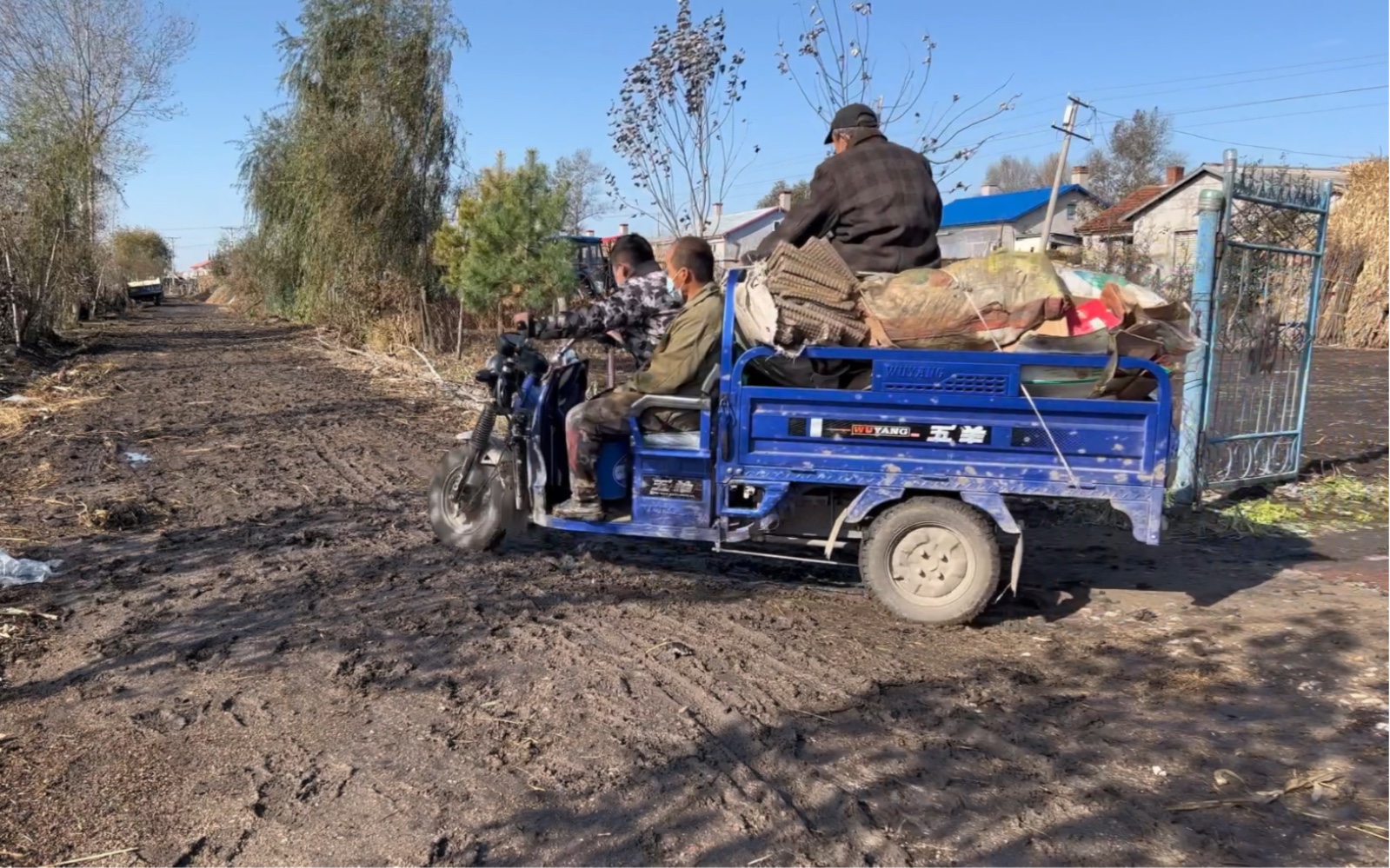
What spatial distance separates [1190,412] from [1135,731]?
4000mm

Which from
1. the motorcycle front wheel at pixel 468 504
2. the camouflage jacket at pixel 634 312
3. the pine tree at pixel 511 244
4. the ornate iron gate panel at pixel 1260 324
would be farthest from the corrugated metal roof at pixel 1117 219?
the motorcycle front wheel at pixel 468 504

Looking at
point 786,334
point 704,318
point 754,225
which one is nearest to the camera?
point 786,334

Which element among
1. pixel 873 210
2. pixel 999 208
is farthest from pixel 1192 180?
pixel 873 210

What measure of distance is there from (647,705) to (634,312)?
2558mm

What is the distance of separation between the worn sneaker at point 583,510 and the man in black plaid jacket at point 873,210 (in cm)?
163

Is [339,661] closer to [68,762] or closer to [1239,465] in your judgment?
[68,762]

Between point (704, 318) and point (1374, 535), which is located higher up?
point (704, 318)

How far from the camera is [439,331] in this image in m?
20.5

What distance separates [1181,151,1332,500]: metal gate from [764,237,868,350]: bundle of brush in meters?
3.45

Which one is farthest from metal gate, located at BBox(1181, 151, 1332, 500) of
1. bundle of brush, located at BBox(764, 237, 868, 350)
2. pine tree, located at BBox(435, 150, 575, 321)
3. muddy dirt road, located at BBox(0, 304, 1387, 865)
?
pine tree, located at BBox(435, 150, 575, 321)

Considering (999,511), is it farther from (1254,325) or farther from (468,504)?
(1254,325)

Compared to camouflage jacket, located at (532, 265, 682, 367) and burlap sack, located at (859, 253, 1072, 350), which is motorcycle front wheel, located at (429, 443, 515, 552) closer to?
camouflage jacket, located at (532, 265, 682, 367)

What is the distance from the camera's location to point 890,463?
15.7ft

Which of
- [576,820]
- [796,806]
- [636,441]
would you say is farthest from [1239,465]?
[576,820]
